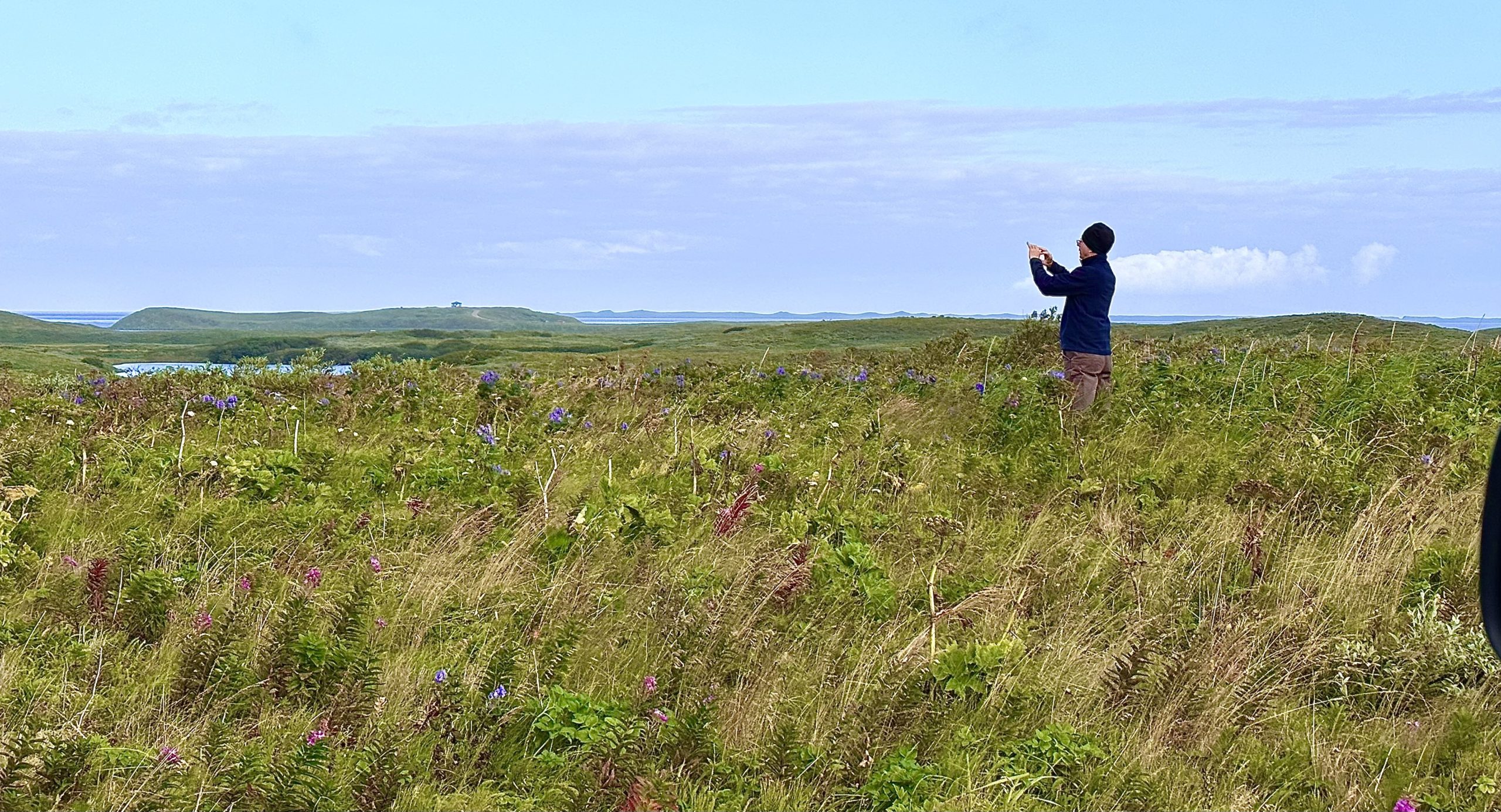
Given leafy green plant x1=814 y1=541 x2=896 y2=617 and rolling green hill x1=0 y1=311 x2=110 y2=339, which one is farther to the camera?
rolling green hill x1=0 y1=311 x2=110 y2=339

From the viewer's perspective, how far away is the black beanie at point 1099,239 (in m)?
10.7

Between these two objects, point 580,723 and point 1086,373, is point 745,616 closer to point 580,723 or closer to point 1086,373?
point 580,723

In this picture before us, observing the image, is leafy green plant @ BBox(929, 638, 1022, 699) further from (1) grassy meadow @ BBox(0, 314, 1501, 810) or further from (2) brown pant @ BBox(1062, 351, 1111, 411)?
(2) brown pant @ BBox(1062, 351, 1111, 411)

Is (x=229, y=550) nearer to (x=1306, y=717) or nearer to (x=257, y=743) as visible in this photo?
(x=257, y=743)

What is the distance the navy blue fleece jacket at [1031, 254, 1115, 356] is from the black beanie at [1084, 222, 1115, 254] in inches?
3.1

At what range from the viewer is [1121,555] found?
553 centimetres

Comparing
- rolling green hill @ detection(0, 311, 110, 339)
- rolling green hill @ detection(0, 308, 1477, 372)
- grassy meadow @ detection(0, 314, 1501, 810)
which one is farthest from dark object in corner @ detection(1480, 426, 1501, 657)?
rolling green hill @ detection(0, 311, 110, 339)

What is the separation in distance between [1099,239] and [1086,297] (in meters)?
0.57

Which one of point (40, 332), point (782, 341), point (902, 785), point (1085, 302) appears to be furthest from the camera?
point (40, 332)

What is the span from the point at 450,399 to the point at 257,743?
21.9 ft

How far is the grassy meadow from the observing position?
354 centimetres

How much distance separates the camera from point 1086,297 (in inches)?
419

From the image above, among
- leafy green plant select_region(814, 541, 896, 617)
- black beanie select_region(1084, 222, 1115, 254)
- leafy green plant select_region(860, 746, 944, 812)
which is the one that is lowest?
leafy green plant select_region(860, 746, 944, 812)

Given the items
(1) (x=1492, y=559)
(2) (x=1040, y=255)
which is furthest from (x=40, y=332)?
(1) (x=1492, y=559)
